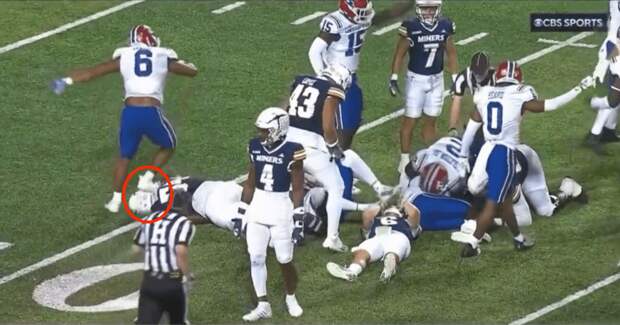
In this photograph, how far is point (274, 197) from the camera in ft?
45.3

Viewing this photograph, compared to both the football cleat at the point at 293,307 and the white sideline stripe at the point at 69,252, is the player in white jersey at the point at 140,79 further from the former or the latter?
the football cleat at the point at 293,307

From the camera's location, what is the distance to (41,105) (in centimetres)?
1862

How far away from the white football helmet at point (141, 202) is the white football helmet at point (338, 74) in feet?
6.53

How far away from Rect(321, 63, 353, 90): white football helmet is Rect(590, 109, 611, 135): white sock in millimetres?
3571

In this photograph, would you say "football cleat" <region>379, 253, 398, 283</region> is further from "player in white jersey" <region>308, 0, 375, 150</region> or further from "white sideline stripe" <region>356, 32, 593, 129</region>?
"white sideline stripe" <region>356, 32, 593, 129</region>

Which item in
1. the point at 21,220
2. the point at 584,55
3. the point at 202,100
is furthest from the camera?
the point at 584,55

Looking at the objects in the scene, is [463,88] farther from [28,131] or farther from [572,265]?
[28,131]

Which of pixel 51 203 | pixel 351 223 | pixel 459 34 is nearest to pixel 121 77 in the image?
pixel 51 203

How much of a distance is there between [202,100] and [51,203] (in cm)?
313

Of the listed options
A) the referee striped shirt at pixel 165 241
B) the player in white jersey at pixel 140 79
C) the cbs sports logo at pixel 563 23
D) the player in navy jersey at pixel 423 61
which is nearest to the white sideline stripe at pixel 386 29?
the cbs sports logo at pixel 563 23

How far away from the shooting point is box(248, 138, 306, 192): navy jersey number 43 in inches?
540

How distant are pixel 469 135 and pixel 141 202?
3.10 m

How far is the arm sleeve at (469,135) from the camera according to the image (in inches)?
610

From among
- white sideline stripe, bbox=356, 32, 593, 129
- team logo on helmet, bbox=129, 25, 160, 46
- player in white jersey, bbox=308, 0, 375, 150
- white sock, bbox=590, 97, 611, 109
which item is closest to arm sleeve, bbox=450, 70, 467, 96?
player in white jersey, bbox=308, 0, 375, 150
